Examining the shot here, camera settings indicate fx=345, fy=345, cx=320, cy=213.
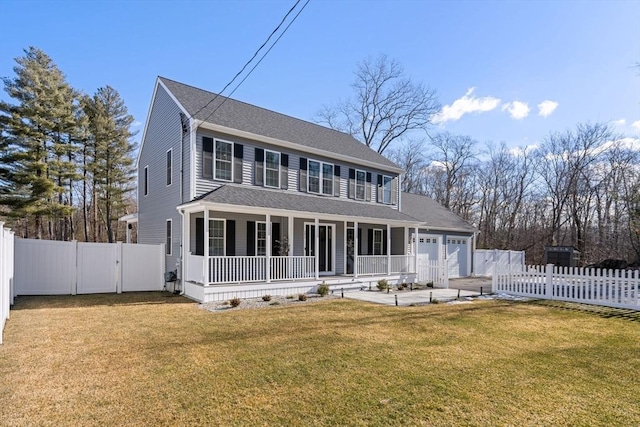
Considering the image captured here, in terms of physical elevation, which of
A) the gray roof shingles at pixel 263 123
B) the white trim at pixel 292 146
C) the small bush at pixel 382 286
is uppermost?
the gray roof shingles at pixel 263 123

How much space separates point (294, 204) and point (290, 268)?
2368 millimetres

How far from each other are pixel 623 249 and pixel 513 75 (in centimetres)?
1696

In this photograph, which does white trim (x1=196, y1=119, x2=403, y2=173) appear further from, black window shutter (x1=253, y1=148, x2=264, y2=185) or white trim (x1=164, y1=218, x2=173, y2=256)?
white trim (x1=164, y1=218, x2=173, y2=256)

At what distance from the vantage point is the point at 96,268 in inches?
472

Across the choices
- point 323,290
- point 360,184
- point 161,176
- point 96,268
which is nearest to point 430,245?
point 360,184

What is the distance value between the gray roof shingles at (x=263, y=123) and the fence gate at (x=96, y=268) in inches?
226

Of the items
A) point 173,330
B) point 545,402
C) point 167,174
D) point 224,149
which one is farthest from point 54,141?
point 545,402

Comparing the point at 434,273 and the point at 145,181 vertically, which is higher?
the point at 145,181

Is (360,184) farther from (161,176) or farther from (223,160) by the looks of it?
(161,176)

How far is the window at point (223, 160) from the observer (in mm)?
12383

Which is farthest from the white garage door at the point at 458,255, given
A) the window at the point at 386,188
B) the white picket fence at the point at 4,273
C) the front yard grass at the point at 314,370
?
the white picket fence at the point at 4,273

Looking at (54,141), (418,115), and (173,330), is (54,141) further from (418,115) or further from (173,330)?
(418,115)

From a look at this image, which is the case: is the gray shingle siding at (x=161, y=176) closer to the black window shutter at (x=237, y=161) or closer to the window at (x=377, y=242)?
the black window shutter at (x=237, y=161)

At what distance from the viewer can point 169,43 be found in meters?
10.3
